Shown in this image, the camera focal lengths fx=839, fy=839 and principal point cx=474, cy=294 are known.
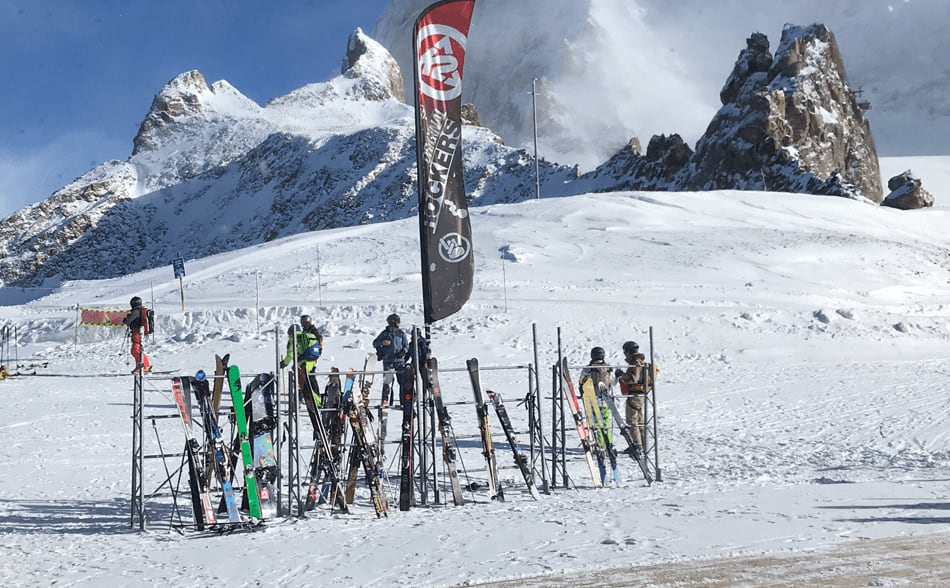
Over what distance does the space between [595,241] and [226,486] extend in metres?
30.3

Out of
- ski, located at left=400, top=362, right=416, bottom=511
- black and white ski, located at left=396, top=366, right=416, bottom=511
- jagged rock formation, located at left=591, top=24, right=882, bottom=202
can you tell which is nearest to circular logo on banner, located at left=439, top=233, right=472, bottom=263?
ski, located at left=400, top=362, right=416, bottom=511

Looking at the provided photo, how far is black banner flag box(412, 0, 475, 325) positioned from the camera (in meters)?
8.28

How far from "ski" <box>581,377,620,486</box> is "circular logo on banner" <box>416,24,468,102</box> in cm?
384

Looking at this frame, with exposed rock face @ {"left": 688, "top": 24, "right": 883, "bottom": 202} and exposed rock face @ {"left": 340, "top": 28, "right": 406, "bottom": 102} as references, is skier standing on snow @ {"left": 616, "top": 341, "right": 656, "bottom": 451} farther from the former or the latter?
exposed rock face @ {"left": 340, "top": 28, "right": 406, "bottom": 102}

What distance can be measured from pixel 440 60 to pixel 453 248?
189 cm

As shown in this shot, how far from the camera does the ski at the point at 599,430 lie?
9.77 meters

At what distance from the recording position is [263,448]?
845cm

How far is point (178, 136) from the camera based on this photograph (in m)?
154

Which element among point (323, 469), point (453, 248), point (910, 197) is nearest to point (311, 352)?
point (323, 469)

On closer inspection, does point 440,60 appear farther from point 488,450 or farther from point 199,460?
point 199,460

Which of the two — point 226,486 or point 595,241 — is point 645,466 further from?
point 595,241

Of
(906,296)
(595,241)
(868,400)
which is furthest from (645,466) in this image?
(595,241)

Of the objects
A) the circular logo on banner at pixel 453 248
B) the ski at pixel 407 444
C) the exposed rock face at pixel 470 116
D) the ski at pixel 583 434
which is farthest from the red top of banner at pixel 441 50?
the exposed rock face at pixel 470 116

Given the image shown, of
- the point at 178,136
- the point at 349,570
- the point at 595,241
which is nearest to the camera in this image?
the point at 349,570
